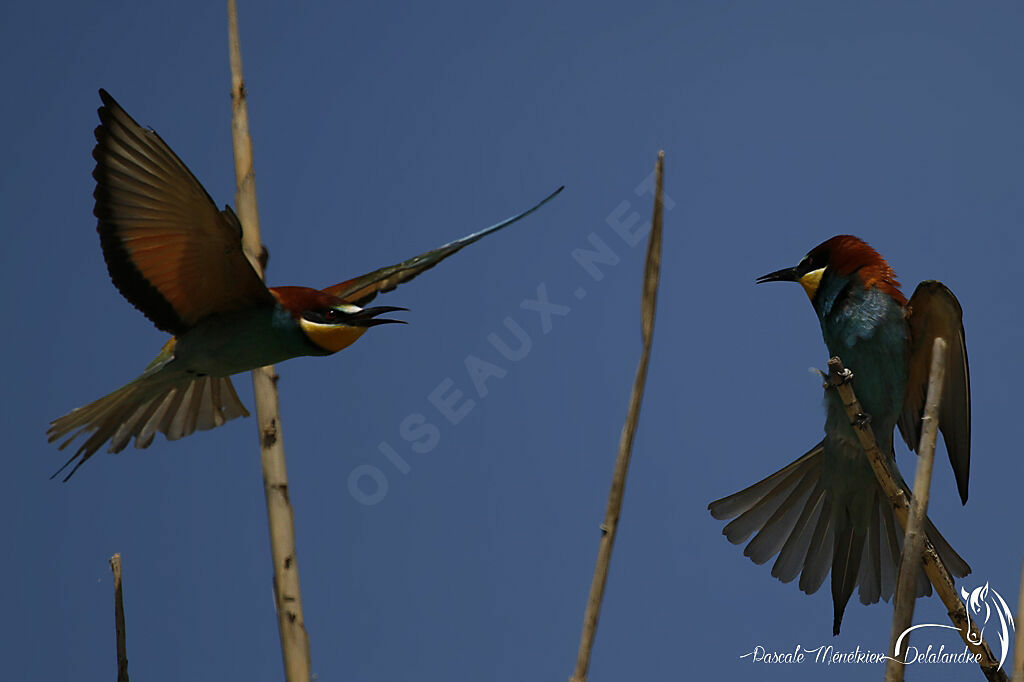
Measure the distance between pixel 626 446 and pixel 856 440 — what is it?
4.31 feet

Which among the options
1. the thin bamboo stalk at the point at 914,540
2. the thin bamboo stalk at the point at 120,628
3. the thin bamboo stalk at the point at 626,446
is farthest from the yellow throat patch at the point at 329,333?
the thin bamboo stalk at the point at 914,540

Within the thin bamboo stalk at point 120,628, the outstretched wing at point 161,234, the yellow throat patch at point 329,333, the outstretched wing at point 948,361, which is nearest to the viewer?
the thin bamboo stalk at point 120,628

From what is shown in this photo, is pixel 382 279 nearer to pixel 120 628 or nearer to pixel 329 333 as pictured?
pixel 329 333

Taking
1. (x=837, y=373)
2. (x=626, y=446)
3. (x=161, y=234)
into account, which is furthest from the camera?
(x=837, y=373)

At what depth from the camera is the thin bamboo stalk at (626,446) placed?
1.13 metres

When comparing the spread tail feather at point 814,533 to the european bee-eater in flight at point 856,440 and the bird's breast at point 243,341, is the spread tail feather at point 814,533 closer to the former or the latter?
the european bee-eater in flight at point 856,440

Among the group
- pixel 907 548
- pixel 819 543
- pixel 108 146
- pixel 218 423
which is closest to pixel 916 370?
pixel 819 543

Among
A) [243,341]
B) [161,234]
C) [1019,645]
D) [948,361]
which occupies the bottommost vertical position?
[1019,645]

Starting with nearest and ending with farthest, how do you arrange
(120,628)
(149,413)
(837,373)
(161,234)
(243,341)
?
(120,628) < (161,234) < (243,341) < (837,373) < (149,413)

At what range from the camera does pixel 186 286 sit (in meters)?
1.88

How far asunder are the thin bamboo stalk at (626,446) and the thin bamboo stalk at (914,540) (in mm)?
306

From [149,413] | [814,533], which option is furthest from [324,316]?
[814,533]

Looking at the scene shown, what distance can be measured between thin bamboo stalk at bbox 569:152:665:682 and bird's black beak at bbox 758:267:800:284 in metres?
1.48

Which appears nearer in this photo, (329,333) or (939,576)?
(939,576)
